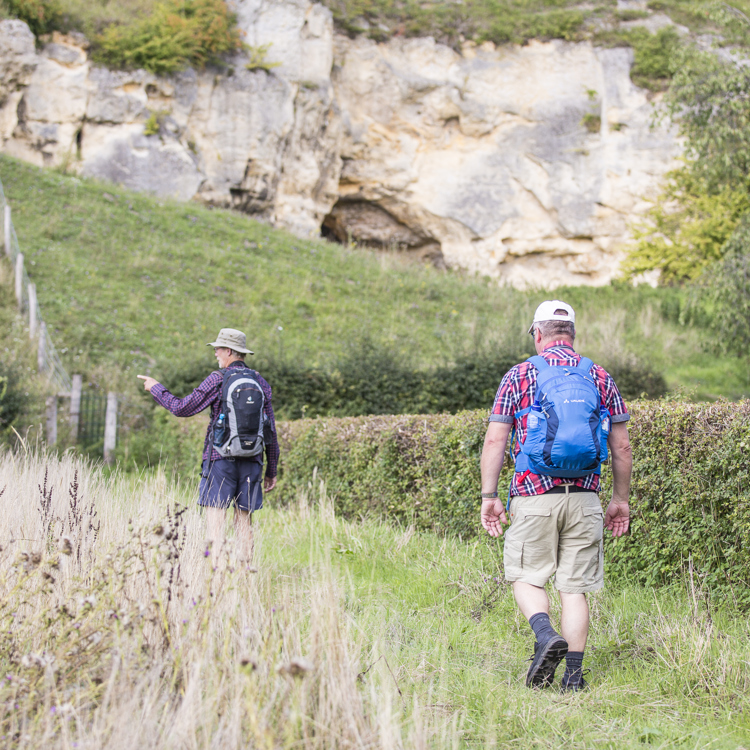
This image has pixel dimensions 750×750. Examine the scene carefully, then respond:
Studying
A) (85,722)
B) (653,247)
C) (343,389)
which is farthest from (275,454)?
(653,247)

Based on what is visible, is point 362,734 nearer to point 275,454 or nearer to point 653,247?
point 275,454

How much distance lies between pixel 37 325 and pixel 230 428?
12.1m

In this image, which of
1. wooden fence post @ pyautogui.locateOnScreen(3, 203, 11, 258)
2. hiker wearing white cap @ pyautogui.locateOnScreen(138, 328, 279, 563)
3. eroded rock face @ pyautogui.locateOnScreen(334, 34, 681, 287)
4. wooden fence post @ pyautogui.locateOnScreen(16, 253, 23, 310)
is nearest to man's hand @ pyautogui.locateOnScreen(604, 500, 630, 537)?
hiker wearing white cap @ pyautogui.locateOnScreen(138, 328, 279, 563)

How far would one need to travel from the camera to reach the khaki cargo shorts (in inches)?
127

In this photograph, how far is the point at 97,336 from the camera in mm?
15625

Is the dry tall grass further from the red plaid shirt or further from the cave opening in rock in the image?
the cave opening in rock

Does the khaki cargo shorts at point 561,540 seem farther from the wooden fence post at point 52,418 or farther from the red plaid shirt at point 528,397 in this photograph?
the wooden fence post at point 52,418

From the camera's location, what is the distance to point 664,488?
4.27 metres

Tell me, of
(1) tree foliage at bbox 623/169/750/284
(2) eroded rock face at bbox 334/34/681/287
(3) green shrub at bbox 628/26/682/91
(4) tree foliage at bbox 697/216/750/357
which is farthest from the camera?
(2) eroded rock face at bbox 334/34/681/287

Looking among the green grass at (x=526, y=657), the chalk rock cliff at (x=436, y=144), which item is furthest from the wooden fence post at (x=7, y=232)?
the green grass at (x=526, y=657)

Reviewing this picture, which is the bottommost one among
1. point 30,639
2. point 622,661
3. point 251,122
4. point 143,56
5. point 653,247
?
point 622,661

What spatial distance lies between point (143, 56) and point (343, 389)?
905 inches

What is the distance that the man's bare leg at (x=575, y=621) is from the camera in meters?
3.20

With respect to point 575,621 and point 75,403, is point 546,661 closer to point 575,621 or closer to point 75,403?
point 575,621
